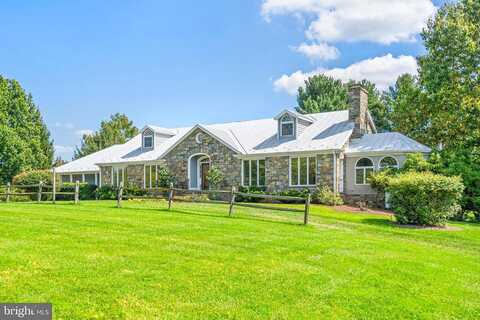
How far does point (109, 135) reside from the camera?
163 feet

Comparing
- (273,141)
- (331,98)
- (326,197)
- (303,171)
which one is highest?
(331,98)

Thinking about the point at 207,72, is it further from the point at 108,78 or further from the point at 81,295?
the point at 81,295

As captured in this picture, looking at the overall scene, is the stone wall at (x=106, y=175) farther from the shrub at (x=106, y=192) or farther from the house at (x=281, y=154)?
the shrub at (x=106, y=192)

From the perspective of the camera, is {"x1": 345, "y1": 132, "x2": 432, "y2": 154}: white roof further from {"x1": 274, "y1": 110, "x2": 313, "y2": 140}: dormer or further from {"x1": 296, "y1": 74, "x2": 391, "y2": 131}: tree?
{"x1": 296, "y1": 74, "x2": 391, "y2": 131}: tree

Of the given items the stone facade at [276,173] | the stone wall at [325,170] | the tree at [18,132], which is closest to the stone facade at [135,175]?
the stone facade at [276,173]

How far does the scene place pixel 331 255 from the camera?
9680 mm

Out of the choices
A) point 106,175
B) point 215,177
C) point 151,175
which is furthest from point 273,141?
point 106,175

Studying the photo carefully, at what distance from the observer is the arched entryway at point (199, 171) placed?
2919cm

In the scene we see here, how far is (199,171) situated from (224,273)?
2211cm

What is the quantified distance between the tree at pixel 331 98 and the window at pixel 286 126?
15115 mm

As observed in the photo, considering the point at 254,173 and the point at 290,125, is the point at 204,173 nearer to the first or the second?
the point at 254,173

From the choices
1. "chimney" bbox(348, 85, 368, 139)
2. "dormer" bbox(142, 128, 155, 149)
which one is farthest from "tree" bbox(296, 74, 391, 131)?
"dormer" bbox(142, 128, 155, 149)

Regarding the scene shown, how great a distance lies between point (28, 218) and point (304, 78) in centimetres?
3934

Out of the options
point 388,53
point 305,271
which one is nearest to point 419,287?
point 305,271
